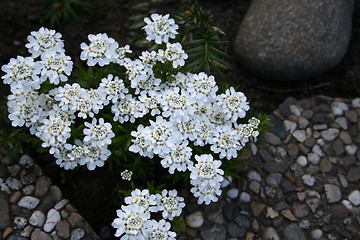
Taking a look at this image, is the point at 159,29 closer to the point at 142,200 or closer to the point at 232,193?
the point at 142,200

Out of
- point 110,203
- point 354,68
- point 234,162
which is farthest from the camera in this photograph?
point 354,68

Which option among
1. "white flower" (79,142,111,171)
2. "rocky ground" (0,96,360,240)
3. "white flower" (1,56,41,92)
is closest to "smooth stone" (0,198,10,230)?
"rocky ground" (0,96,360,240)

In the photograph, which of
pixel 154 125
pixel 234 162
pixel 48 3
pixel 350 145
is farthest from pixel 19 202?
pixel 350 145

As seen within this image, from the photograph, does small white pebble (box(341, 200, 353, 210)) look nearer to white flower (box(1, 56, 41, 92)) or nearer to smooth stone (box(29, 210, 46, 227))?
smooth stone (box(29, 210, 46, 227))

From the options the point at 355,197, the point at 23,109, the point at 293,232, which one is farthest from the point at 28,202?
the point at 355,197

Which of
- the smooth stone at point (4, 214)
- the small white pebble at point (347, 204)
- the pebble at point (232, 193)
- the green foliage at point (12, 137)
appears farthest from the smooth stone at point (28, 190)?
the small white pebble at point (347, 204)

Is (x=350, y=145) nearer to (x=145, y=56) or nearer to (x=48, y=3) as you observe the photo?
(x=145, y=56)
